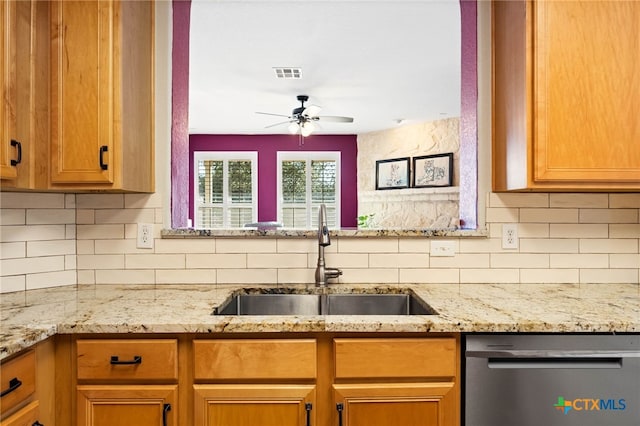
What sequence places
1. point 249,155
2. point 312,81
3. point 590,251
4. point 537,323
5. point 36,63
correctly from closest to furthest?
point 537,323 → point 36,63 → point 590,251 → point 312,81 → point 249,155

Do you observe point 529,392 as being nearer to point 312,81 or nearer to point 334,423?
point 334,423

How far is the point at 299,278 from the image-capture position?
192 centimetres

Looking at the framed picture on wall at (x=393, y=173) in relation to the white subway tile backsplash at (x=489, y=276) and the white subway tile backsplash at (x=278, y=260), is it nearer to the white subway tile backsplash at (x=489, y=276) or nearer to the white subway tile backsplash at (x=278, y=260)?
the white subway tile backsplash at (x=489, y=276)

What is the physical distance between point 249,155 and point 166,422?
21.7ft

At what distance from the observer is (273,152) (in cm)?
765

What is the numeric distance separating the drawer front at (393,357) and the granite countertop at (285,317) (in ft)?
0.17

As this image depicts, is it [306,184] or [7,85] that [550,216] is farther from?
[306,184]

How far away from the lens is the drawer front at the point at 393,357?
1299 millimetres

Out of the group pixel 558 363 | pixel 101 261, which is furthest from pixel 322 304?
pixel 101 261

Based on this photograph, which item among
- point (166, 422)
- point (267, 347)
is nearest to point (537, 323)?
point (267, 347)

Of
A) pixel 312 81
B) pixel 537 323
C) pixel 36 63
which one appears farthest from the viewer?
pixel 312 81

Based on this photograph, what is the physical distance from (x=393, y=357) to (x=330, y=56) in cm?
322

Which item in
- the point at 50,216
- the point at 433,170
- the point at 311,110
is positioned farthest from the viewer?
the point at 433,170

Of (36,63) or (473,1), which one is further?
(473,1)
